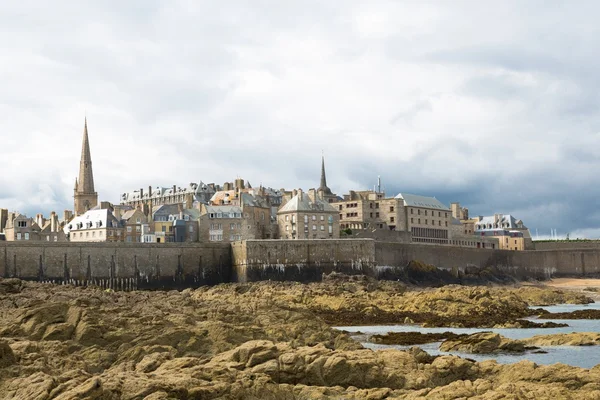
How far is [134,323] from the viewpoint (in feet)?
60.6

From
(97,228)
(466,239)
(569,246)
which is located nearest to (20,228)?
(97,228)

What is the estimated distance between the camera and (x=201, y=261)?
56.3 metres

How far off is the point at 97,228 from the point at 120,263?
53.1 ft

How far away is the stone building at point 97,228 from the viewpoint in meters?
66.9

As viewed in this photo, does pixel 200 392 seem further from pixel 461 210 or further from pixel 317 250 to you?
pixel 461 210

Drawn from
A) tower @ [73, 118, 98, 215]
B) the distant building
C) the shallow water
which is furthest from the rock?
the distant building

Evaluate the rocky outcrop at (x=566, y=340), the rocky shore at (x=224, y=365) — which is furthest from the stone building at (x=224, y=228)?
the rocky shore at (x=224, y=365)

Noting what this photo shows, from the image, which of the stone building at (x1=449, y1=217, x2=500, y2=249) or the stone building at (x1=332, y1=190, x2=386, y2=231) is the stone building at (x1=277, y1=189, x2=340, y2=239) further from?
the stone building at (x1=449, y1=217, x2=500, y2=249)

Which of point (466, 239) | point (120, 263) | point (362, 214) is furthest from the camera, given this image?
point (466, 239)

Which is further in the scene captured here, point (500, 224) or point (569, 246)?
point (500, 224)

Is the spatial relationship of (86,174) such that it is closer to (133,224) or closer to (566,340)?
(133,224)

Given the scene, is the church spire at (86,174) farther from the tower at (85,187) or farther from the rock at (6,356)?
the rock at (6,356)

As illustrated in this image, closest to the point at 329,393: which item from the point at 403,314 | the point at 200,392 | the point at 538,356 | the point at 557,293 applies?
the point at 200,392

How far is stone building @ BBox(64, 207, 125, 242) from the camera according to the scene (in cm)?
6694
